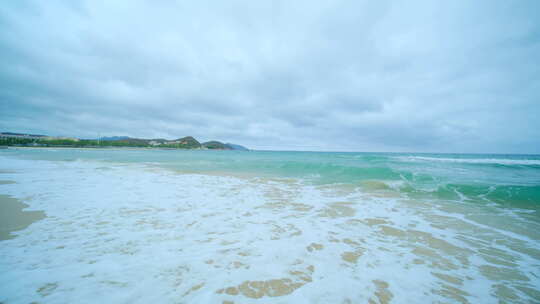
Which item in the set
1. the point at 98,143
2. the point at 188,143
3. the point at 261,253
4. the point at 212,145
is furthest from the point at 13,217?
the point at 212,145

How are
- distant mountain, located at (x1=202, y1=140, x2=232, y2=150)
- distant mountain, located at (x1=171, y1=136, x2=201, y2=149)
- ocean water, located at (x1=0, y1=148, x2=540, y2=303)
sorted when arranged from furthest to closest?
distant mountain, located at (x1=202, y1=140, x2=232, y2=150) < distant mountain, located at (x1=171, y1=136, x2=201, y2=149) < ocean water, located at (x1=0, y1=148, x2=540, y2=303)

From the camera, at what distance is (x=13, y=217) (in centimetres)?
518

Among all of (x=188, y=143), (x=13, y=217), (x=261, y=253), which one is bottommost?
(x=261, y=253)

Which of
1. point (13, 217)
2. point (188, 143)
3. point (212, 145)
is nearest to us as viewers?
point (13, 217)

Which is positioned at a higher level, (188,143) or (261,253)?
(188,143)

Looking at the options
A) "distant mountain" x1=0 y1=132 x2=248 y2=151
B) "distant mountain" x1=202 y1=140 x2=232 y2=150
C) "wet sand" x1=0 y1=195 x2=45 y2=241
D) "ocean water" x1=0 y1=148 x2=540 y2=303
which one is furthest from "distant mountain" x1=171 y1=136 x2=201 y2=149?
"ocean water" x1=0 y1=148 x2=540 y2=303

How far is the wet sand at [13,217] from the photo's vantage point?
14.5ft

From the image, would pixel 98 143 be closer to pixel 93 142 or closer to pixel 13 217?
pixel 93 142

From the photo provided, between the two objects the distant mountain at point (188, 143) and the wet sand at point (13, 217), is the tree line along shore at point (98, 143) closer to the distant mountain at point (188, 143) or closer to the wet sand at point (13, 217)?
the distant mountain at point (188, 143)

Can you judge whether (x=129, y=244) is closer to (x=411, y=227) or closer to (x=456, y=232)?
(x=411, y=227)

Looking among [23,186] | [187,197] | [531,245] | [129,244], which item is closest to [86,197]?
[187,197]

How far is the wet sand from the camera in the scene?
174 inches

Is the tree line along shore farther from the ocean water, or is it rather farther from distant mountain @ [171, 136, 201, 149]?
the ocean water

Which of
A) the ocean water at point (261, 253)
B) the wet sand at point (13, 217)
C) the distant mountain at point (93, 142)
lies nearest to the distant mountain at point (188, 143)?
the distant mountain at point (93, 142)
